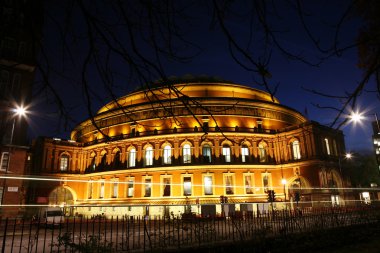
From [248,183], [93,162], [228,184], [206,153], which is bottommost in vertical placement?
[228,184]

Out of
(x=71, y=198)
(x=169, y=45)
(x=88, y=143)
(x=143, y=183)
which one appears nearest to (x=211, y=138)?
(x=143, y=183)

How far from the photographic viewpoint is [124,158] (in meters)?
39.7

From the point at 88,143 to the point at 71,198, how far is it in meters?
8.71

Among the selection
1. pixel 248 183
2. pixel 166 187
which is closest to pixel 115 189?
pixel 166 187

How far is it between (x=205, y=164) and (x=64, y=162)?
2285 centimetres

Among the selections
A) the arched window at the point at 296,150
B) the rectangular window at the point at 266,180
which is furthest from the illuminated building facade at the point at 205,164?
the rectangular window at the point at 266,180

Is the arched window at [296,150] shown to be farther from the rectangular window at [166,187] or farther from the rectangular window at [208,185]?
the rectangular window at [166,187]

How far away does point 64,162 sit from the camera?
44.6 m

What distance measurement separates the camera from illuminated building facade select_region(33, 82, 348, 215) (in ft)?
115

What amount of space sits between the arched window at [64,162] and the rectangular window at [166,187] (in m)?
17.5

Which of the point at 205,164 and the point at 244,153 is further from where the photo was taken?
the point at 244,153

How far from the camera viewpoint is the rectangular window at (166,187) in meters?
35.8

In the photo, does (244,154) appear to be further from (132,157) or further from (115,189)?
(115,189)

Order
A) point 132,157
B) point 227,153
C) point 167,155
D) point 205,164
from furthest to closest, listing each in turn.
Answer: point 132,157
point 227,153
point 167,155
point 205,164
